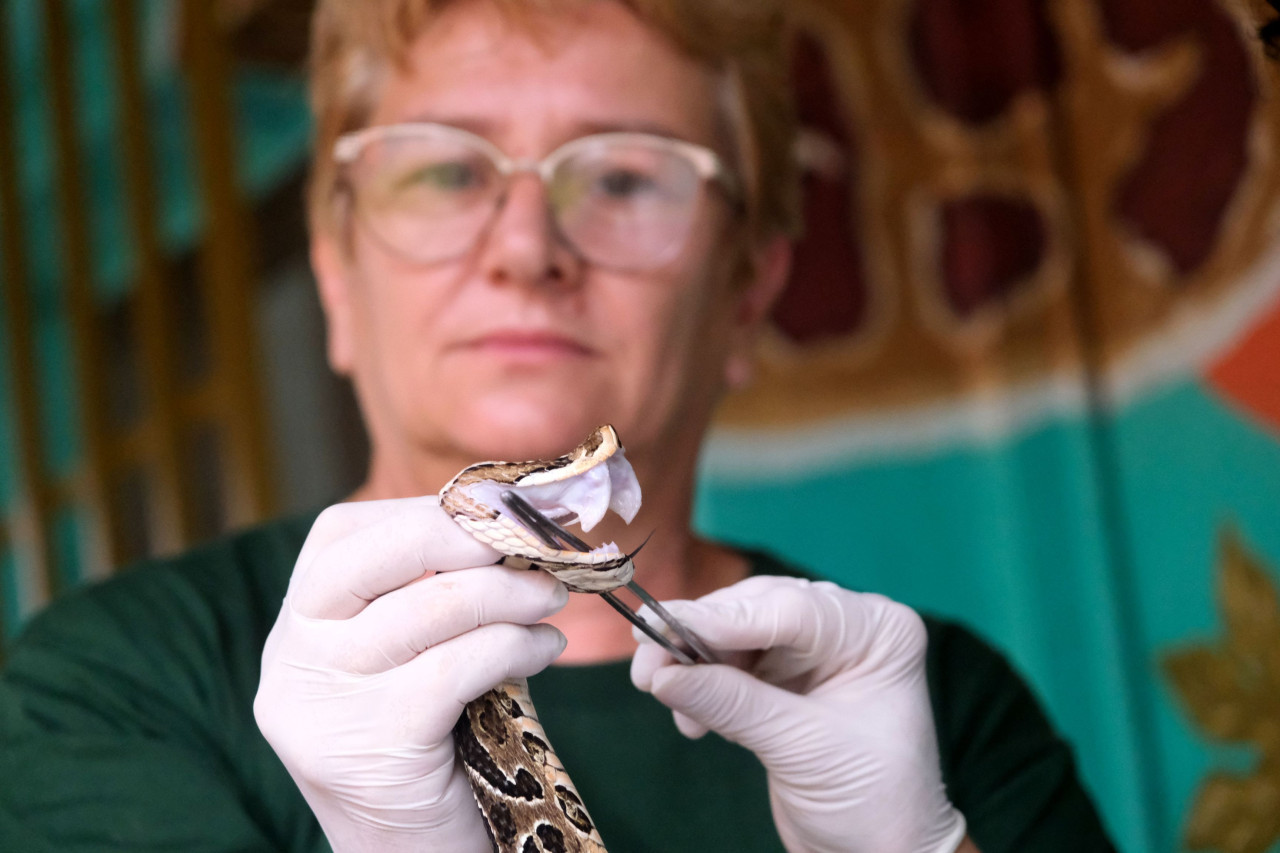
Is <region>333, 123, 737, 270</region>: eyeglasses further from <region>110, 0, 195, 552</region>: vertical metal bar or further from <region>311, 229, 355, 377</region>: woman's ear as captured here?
<region>110, 0, 195, 552</region>: vertical metal bar

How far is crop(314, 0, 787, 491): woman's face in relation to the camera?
896mm

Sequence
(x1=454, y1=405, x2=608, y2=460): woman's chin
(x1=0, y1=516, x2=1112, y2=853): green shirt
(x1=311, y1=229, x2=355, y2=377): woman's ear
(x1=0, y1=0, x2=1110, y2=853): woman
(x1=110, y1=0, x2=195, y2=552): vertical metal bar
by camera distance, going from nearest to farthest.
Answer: (x1=0, y1=0, x2=1110, y2=853): woman → (x1=0, y1=516, x2=1112, y2=853): green shirt → (x1=454, y1=405, x2=608, y2=460): woman's chin → (x1=311, y1=229, x2=355, y2=377): woman's ear → (x1=110, y1=0, x2=195, y2=552): vertical metal bar

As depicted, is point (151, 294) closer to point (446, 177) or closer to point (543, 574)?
point (446, 177)

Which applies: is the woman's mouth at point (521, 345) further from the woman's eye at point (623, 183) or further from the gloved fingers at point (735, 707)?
the gloved fingers at point (735, 707)

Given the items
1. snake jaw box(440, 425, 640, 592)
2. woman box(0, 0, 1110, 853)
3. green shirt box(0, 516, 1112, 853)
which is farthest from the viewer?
green shirt box(0, 516, 1112, 853)

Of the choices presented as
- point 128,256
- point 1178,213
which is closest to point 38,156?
point 128,256

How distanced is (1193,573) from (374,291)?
1091mm

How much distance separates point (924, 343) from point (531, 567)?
3.75ft

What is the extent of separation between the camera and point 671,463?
1012 mm

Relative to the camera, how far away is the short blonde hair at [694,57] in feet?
3.18

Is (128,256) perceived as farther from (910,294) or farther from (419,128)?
(910,294)

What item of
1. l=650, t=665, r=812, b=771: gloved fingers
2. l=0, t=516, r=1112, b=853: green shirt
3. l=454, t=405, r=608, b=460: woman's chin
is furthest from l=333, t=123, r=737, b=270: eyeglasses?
l=650, t=665, r=812, b=771: gloved fingers

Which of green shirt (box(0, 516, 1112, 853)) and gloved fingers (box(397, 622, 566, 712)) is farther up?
gloved fingers (box(397, 622, 566, 712))

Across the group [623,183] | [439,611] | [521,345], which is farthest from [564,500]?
[623,183]
